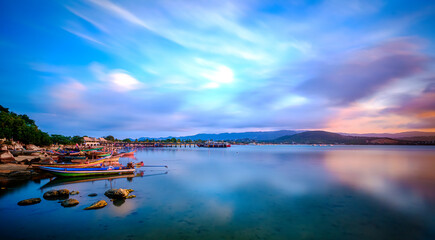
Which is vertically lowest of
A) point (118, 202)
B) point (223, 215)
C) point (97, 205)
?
point (223, 215)

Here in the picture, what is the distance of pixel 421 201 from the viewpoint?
62.7 feet

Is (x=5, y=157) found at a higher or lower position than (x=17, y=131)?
lower

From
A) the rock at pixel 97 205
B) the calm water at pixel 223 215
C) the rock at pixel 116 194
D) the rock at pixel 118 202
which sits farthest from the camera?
the rock at pixel 116 194

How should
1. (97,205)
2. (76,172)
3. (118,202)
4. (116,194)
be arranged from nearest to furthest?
(97,205) < (118,202) < (116,194) < (76,172)

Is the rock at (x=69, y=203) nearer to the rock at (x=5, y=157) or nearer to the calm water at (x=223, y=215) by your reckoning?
the calm water at (x=223, y=215)

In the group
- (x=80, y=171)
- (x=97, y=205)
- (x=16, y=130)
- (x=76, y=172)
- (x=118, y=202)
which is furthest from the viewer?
(x=16, y=130)

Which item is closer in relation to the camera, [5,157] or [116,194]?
[116,194]

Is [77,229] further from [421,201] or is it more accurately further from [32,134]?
[32,134]

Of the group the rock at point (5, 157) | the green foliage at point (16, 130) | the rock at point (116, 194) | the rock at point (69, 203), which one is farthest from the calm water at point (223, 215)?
the green foliage at point (16, 130)

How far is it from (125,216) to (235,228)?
7210 mm

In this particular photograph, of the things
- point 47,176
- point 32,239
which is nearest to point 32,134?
point 47,176

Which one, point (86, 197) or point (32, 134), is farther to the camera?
point (32, 134)

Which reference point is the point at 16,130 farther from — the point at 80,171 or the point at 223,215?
the point at 223,215

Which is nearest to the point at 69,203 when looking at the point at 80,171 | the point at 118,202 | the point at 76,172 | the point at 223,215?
the point at 118,202
